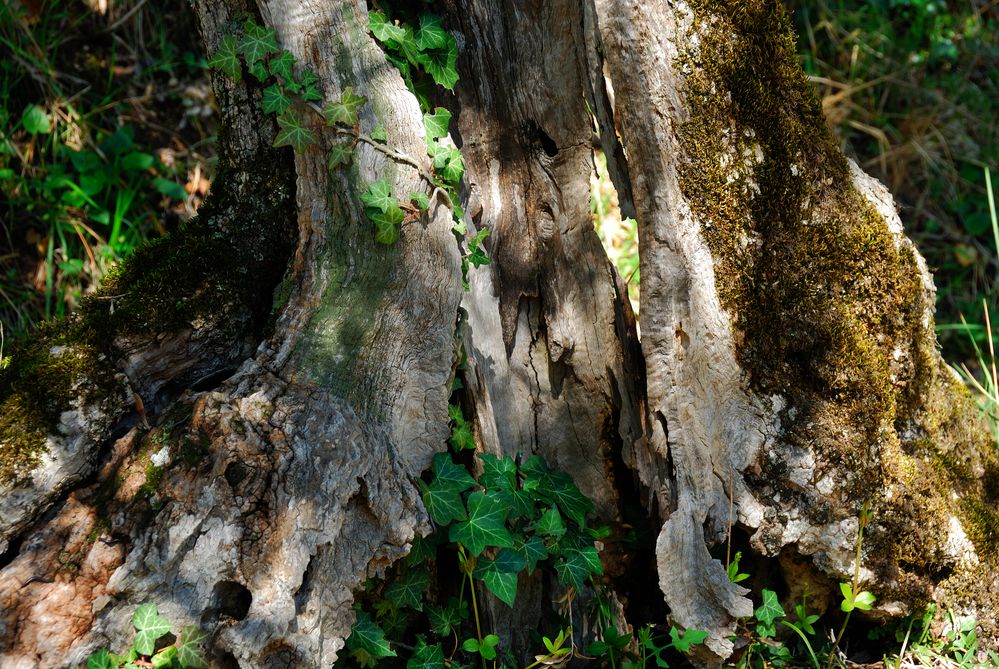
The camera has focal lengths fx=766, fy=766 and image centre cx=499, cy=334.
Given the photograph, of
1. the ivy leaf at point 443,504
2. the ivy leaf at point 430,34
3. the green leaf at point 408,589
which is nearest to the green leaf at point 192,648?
the green leaf at point 408,589

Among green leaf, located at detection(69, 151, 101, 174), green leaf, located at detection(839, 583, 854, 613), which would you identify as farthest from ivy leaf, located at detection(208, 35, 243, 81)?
green leaf, located at detection(839, 583, 854, 613)

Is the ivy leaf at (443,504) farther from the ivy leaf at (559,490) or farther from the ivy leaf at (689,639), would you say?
the ivy leaf at (689,639)

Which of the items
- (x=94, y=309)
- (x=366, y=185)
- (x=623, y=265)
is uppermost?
(x=366, y=185)

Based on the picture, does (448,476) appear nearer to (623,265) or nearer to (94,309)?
(94,309)

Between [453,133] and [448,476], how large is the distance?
1.07m

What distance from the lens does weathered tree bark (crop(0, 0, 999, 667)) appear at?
192cm

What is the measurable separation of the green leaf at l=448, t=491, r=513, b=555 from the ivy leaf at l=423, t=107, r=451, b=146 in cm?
104

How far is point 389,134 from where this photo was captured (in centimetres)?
215

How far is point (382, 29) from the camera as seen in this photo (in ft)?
7.07

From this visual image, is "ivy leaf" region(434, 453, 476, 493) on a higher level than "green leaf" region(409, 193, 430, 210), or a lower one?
lower

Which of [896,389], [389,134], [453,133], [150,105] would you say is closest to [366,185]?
[389,134]

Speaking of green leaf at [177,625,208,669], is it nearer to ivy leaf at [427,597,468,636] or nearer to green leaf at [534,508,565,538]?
ivy leaf at [427,597,468,636]

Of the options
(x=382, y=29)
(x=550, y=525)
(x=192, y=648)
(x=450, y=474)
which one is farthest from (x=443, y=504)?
(x=382, y=29)

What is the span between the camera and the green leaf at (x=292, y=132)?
6.93 feet
